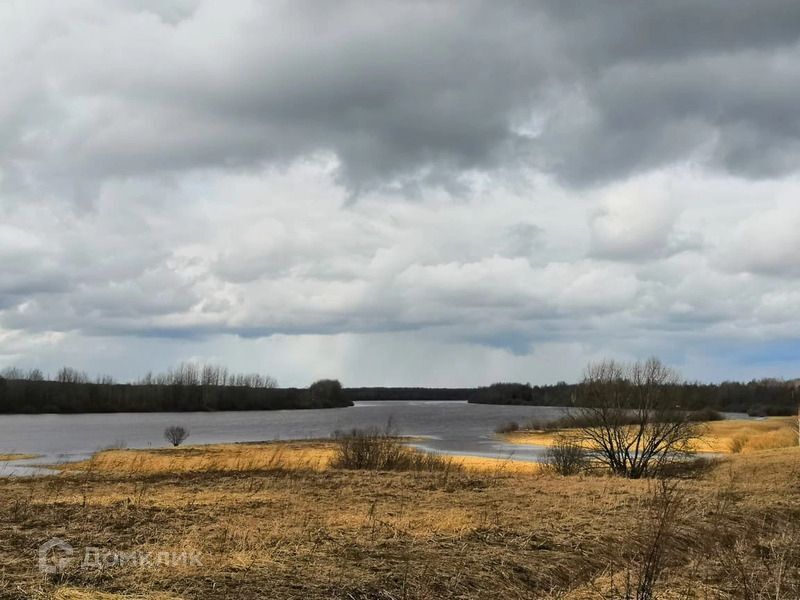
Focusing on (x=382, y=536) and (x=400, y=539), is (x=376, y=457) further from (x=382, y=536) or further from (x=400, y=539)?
(x=400, y=539)

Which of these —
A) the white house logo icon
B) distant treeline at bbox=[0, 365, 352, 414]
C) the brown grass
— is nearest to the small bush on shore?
the brown grass

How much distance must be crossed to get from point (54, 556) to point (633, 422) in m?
26.4

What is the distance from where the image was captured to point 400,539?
9781mm

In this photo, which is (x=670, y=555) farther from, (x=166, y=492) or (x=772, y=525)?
(x=166, y=492)

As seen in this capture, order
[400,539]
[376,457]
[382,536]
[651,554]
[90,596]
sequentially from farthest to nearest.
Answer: [376,457], [382,536], [400,539], [90,596], [651,554]

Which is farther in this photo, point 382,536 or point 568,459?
point 568,459

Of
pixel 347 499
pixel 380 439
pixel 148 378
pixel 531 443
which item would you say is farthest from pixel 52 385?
pixel 347 499

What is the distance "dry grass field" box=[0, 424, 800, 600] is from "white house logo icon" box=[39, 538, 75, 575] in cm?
11

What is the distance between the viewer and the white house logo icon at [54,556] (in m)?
7.72

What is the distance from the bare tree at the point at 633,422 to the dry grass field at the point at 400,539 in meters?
12.5

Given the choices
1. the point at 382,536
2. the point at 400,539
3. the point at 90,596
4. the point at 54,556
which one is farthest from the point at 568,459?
the point at 90,596

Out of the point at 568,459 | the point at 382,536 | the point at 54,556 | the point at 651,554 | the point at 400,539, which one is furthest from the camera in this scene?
the point at 568,459

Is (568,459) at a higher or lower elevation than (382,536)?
lower

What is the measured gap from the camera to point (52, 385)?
15638 cm
